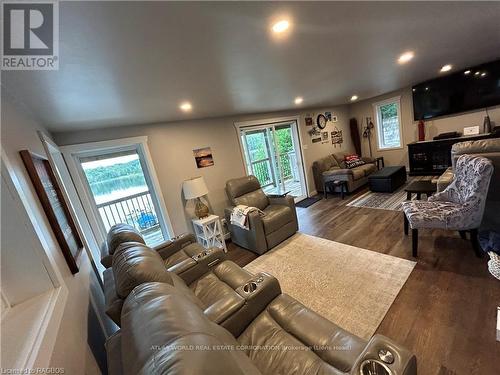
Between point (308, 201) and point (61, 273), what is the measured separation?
4.51 meters

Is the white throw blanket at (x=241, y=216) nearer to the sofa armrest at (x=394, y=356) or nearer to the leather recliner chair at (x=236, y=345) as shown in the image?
the leather recliner chair at (x=236, y=345)

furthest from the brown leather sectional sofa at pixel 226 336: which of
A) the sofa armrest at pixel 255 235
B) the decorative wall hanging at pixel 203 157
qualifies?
the decorative wall hanging at pixel 203 157

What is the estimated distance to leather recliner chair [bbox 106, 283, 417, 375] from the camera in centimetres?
55

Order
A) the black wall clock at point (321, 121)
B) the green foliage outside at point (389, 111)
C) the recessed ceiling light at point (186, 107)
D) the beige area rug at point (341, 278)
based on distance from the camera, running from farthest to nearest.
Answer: the green foliage outside at point (389, 111), the black wall clock at point (321, 121), the recessed ceiling light at point (186, 107), the beige area rug at point (341, 278)

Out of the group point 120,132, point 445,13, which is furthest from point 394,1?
point 120,132

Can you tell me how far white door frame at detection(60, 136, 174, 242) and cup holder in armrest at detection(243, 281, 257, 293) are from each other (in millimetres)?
2289

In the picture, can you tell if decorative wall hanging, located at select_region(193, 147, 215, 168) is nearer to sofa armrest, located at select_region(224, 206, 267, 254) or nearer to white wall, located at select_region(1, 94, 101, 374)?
sofa armrest, located at select_region(224, 206, 267, 254)

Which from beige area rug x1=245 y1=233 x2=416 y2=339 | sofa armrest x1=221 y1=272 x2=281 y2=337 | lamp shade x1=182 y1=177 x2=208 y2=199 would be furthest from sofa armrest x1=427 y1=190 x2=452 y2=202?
lamp shade x1=182 y1=177 x2=208 y2=199

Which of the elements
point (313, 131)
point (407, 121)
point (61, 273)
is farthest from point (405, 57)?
point (61, 273)

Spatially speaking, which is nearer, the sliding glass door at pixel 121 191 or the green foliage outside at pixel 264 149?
the sliding glass door at pixel 121 191

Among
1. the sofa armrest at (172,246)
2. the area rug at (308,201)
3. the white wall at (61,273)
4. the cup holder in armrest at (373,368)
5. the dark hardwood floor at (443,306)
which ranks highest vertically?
the white wall at (61,273)

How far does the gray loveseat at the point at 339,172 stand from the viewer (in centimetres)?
470

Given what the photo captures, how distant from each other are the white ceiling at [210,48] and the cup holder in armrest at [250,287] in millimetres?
1571

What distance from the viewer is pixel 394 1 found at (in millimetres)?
1320
